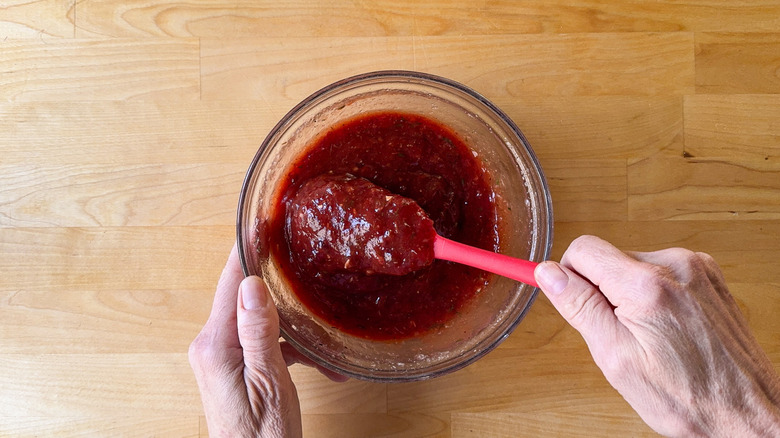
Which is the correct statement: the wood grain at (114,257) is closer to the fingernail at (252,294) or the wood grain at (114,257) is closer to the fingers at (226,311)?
the fingers at (226,311)

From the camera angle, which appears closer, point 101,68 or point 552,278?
point 552,278

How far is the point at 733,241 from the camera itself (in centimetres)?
168

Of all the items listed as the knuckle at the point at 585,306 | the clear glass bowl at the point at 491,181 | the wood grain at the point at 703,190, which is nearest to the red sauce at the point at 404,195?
the clear glass bowl at the point at 491,181

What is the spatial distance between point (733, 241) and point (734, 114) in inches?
15.2

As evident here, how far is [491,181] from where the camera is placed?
1.57 m

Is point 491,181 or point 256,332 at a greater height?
point 491,181

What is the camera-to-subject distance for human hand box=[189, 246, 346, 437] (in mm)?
1312

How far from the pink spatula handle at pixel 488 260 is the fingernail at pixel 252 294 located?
43 centimetres

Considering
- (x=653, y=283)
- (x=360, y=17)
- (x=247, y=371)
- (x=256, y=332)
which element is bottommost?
(x=247, y=371)

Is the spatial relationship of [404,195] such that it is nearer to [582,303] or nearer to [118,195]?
[582,303]

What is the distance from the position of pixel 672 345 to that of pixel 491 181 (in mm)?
634

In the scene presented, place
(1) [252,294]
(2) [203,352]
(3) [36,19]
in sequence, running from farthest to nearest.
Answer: (3) [36,19]
(2) [203,352]
(1) [252,294]

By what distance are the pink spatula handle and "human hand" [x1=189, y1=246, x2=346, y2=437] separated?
0.44 metres

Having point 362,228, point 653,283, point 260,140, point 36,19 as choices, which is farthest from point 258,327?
point 36,19
